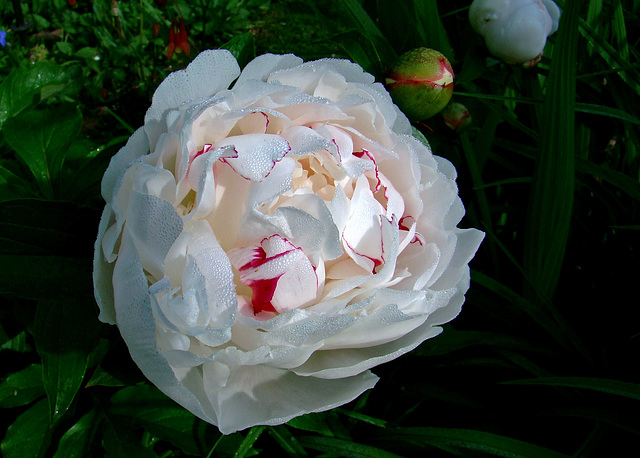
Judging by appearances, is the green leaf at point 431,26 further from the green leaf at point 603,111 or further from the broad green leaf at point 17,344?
the broad green leaf at point 17,344

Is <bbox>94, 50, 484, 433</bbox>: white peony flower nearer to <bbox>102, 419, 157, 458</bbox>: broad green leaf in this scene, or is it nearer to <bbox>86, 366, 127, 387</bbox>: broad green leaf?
<bbox>86, 366, 127, 387</bbox>: broad green leaf

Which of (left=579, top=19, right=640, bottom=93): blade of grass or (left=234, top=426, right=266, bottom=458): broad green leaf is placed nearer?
(left=234, top=426, right=266, bottom=458): broad green leaf

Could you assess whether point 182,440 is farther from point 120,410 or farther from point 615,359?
point 615,359

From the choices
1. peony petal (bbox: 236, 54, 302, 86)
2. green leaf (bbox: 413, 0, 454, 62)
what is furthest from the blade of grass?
peony petal (bbox: 236, 54, 302, 86)

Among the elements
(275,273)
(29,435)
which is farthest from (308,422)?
(29,435)

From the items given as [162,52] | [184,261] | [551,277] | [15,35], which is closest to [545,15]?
[551,277]
